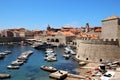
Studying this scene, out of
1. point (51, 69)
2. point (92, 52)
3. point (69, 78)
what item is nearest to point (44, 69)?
point (51, 69)

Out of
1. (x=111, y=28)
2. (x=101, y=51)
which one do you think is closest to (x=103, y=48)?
(x=101, y=51)

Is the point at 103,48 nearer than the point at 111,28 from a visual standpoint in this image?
Yes

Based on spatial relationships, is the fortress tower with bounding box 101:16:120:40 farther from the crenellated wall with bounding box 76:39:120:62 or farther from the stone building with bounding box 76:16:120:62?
the crenellated wall with bounding box 76:39:120:62

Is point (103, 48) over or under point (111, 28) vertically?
under

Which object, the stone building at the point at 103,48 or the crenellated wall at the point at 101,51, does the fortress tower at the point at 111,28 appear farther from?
the crenellated wall at the point at 101,51

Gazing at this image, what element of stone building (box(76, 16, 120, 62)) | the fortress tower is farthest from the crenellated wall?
the fortress tower

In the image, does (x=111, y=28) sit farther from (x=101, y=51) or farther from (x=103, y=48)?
(x=101, y=51)

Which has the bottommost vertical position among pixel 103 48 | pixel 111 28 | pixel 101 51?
pixel 101 51

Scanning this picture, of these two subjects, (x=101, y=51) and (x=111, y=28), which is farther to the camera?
(x=111, y=28)

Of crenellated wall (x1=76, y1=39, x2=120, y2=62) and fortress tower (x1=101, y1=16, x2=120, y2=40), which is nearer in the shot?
crenellated wall (x1=76, y1=39, x2=120, y2=62)

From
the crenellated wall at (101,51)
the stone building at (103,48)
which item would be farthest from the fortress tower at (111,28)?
the crenellated wall at (101,51)

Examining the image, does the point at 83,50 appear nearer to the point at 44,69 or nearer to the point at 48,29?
the point at 44,69

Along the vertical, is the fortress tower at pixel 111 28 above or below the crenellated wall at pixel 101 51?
above

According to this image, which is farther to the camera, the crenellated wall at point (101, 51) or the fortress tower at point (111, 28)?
the fortress tower at point (111, 28)
